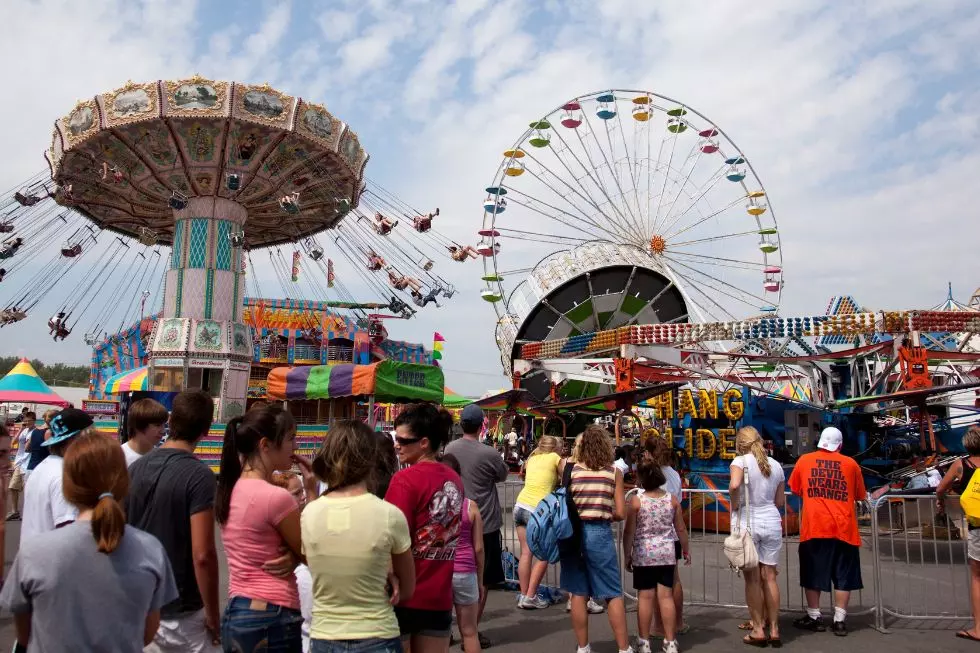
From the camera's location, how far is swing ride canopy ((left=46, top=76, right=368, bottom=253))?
21.4 m

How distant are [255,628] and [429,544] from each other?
2.87 ft

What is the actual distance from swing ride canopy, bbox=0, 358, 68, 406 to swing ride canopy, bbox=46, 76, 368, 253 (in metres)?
6.06

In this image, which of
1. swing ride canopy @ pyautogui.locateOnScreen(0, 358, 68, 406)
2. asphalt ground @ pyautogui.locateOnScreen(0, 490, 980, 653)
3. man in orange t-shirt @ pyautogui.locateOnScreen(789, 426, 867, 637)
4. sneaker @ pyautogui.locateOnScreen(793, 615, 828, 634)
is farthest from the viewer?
swing ride canopy @ pyautogui.locateOnScreen(0, 358, 68, 406)

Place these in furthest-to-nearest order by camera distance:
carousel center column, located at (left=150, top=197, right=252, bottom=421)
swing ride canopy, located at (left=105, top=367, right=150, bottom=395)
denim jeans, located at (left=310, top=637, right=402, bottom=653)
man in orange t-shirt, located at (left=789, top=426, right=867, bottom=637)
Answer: swing ride canopy, located at (left=105, top=367, right=150, bottom=395) < carousel center column, located at (left=150, top=197, right=252, bottom=421) < man in orange t-shirt, located at (left=789, top=426, right=867, bottom=637) < denim jeans, located at (left=310, top=637, right=402, bottom=653)

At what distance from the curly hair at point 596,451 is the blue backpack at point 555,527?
175 mm

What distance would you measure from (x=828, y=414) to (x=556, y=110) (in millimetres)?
13911

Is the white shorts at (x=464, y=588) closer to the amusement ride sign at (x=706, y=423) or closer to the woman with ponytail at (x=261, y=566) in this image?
the woman with ponytail at (x=261, y=566)

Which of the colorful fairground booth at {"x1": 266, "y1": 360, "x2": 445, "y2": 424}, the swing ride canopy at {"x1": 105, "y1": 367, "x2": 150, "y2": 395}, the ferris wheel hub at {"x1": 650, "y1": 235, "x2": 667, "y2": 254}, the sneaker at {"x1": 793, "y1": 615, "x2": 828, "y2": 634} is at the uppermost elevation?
the ferris wheel hub at {"x1": 650, "y1": 235, "x2": 667, "y2": 254}

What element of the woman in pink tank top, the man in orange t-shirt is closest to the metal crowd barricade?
the man in orange t-shirt

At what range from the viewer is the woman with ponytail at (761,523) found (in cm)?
587

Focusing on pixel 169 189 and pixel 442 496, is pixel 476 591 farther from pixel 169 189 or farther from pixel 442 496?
pixel 169 189

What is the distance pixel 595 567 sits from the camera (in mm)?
5141

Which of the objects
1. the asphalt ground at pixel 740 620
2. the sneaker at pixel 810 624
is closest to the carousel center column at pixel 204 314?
the asphalt ground at pixel 740 620

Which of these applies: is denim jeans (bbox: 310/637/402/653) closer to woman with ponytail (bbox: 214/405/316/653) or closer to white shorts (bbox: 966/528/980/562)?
woman with ponytail (bbox: 214/405/316/653)
